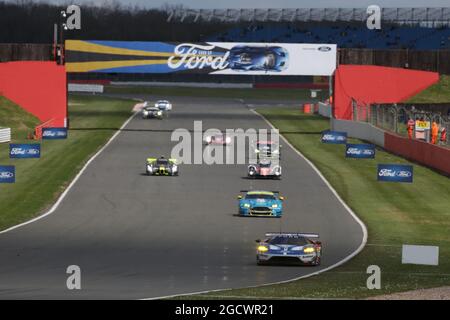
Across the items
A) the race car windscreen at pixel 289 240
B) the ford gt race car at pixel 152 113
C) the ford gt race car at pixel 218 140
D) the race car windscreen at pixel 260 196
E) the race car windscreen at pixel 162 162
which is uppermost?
the ford gt race car at pixel 152 113

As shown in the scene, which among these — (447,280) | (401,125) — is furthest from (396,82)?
(447,280)

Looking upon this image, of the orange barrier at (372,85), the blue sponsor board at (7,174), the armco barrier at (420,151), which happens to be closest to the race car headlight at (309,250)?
the blue sponsor board at (7,174)

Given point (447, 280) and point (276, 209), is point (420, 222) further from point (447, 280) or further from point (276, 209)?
point (447, 280)

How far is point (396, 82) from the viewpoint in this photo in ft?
308

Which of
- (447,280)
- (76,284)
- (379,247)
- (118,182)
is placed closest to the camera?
(76,284)

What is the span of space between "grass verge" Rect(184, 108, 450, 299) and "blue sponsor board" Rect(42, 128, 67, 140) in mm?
15187

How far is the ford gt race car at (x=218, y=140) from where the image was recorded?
76562mm

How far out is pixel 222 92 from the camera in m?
157

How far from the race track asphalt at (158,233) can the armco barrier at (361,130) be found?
34.0ft

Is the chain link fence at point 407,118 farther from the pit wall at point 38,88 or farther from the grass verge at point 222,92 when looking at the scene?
the grass verge at point 222,92

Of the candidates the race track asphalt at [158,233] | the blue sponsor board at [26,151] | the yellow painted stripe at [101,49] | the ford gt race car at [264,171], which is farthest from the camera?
the yellow painted stripe at [101,49]

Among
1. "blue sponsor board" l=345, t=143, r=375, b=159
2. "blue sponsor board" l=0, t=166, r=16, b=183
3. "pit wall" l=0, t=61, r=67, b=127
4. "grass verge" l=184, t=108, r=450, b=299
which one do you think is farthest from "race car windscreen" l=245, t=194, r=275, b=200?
"pit wall" l=0, t=61, r=67, b=127

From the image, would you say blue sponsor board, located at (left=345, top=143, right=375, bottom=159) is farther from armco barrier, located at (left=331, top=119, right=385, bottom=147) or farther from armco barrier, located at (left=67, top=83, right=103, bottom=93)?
armco barrier, located at (left=67, top=83, right=103, bottom=93)
